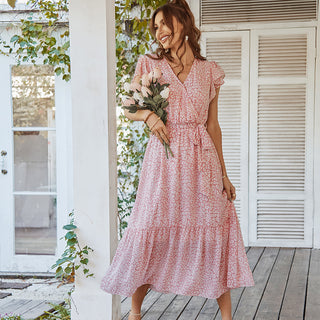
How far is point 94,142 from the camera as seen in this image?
2.78 metres

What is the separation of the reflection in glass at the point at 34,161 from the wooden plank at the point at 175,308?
278 cm

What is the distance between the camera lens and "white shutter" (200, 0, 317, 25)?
5.14 meters

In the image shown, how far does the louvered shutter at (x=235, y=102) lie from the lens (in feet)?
17.3

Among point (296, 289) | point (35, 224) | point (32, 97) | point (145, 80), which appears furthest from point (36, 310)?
point (32, 97)

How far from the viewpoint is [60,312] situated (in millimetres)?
3369

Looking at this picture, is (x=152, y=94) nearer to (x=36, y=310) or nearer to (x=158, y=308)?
(x=158, y=308)

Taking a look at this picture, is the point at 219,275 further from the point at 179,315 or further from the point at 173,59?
the point at 173,59

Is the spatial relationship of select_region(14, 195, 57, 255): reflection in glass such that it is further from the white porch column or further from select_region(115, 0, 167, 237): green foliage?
the white porch column

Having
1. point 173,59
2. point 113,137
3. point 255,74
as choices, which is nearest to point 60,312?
point 113,137

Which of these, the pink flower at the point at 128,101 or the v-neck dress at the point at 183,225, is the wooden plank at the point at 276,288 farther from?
the pink flower at the point at 128,101

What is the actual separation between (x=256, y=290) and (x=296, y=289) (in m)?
0.27

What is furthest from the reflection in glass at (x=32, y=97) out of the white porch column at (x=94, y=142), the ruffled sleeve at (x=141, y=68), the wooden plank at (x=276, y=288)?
the ruffled sleeve at (x=141, y=68)

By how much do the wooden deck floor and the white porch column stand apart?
339mm

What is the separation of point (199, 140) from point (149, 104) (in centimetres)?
27
